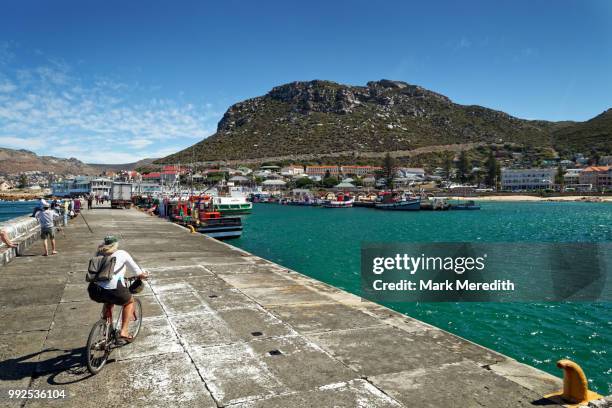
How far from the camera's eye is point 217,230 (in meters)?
34.3

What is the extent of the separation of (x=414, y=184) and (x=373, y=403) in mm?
158383

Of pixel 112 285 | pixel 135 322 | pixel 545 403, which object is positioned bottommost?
pixel 545 403

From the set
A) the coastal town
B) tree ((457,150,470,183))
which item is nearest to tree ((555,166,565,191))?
the coastal town

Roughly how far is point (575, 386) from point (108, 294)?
19.0 ft

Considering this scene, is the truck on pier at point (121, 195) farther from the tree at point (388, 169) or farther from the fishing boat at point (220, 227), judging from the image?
the tree at point (388, 169)

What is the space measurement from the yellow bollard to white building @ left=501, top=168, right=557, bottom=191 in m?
168

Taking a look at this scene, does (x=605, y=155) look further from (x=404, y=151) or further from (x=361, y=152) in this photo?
(x=361, y=152)

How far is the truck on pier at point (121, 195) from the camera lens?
55.3 metres

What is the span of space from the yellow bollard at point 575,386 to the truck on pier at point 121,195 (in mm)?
56827

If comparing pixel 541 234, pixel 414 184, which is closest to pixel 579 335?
pixel 541 234

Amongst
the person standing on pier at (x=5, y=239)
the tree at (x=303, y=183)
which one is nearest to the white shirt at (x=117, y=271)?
the person standing on pier at (x=5, y=239)

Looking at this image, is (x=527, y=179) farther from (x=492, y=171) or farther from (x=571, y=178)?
(x=571, y=178)

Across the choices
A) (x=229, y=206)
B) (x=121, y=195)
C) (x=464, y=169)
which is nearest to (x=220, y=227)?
(x=121, y=195)

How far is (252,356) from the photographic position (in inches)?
249
